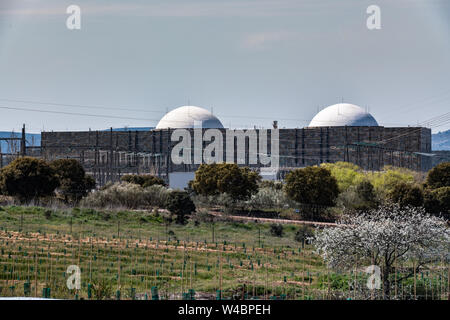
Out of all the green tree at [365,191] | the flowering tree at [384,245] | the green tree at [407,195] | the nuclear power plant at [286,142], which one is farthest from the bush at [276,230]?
the nuclear power plant at [286,142]

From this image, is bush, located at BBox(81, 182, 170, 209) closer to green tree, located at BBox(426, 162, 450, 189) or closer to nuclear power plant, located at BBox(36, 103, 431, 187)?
green tree, located at BBox(426, 162, 450, 189)

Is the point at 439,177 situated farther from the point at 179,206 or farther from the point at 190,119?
the point at 190,119

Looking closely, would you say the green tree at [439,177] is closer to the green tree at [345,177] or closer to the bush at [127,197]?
the green tree at [345,177]

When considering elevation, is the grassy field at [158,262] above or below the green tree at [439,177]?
below

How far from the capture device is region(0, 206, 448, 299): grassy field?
46.3 feet

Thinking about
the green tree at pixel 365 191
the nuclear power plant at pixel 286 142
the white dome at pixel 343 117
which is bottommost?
the green tree at pixel 365 191

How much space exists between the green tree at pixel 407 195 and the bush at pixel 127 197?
13469mm

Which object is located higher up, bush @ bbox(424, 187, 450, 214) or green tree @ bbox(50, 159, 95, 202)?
green tree @ bbox(50, 159, 95, 202)

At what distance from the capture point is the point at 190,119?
71750 mm

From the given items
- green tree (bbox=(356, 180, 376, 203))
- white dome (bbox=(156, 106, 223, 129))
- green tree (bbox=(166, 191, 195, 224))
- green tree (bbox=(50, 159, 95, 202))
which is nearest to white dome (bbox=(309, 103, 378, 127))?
white dome (bbox=(156, 106, 223, 129))

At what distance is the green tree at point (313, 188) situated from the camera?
34.5m

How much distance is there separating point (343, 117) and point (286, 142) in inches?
290

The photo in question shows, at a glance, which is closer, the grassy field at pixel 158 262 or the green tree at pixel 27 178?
the grassy field at pixel 158 262
